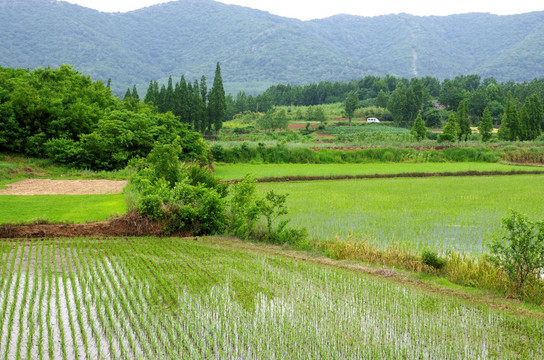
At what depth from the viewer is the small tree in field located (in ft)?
28.8

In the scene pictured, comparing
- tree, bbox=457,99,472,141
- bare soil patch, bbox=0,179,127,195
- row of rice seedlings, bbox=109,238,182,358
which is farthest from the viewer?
tree, bbox=457,99,472,141

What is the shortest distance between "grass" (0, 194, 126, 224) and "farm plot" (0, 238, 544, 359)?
3.76 metres

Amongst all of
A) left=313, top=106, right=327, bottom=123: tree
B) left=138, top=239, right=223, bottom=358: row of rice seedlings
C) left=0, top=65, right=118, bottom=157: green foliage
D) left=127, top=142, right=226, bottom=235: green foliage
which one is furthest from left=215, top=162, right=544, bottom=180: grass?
left=313, top=106, right=327, bottom=123: tree

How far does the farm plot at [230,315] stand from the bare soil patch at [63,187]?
1023 centimetres

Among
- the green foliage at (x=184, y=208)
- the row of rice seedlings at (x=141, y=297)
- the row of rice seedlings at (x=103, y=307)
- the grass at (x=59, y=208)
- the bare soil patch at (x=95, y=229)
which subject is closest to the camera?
the row of rice seedlings at (x=103, y=307)

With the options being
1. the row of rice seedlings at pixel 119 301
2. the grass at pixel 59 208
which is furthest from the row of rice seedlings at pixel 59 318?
the grass at pixel 59 208

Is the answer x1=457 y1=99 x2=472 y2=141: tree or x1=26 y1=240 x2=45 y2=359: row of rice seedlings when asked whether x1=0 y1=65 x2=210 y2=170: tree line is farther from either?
x1=457 y1=99 x2=472 y2=141: tree

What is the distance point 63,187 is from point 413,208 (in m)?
15.3

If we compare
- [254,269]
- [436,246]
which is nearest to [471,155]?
[436,246]

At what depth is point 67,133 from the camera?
101 ft

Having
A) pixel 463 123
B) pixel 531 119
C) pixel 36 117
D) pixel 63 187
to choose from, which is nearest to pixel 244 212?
pixel 63 187

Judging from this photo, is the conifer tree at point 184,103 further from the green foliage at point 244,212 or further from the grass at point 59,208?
the green foliage at point 244,212

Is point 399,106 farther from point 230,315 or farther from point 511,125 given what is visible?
point 230,315

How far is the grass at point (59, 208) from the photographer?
14.3 m
